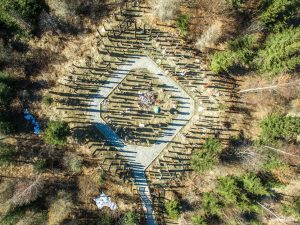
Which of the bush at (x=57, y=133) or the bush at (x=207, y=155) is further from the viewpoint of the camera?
the bush at (x=207, y=155)

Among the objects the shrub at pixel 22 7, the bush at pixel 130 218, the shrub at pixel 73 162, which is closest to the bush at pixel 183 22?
the shrub at pixel 22 7

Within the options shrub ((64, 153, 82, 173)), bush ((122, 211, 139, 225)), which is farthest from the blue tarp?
bush ((122, 211, 139, 225))

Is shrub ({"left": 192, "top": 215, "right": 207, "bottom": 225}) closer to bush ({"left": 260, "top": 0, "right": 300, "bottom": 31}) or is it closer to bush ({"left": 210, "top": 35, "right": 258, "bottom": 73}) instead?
bush ({"left": 210, "top": 35, "right": 258, "bottom": 73})

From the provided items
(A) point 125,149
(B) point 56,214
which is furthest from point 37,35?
(B) point 56,214

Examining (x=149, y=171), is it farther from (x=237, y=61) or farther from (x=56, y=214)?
(x=237, y=61)

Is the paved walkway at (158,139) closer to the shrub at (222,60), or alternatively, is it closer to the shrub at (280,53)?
the shrub at (222,60)

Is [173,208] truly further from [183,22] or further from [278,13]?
[278,13]
